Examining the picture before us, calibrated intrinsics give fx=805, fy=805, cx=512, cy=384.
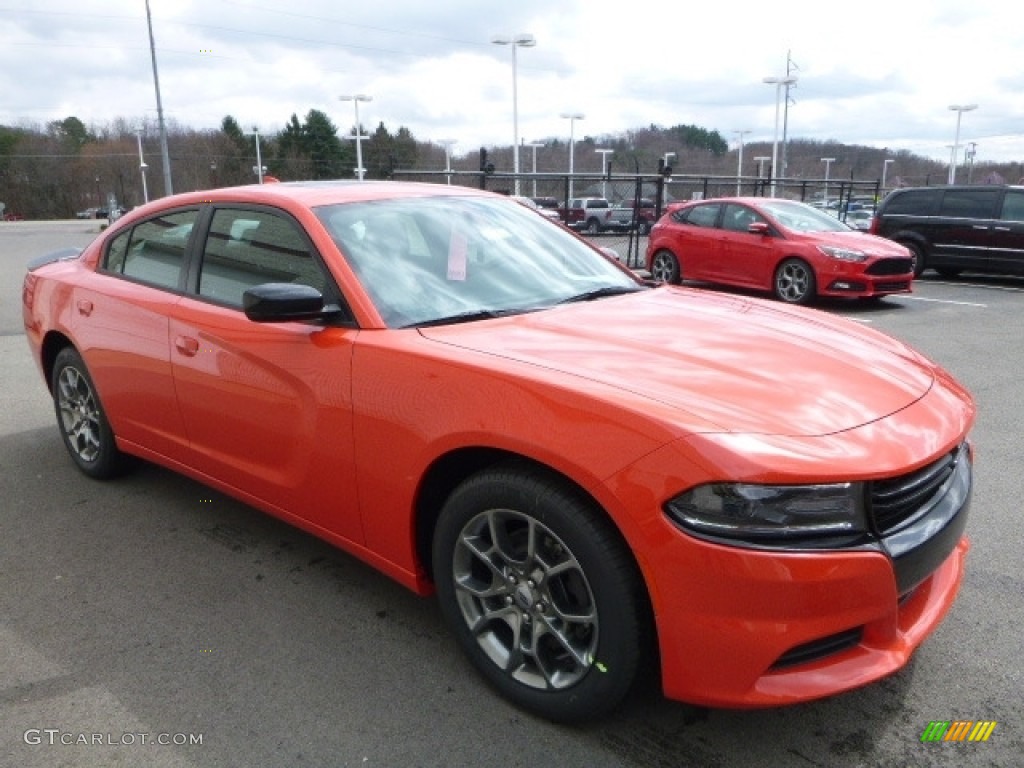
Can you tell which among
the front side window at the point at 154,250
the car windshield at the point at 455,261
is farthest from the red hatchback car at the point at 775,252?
the front side window at the point at 154,250

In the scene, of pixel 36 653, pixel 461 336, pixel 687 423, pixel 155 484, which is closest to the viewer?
pixel 687 423

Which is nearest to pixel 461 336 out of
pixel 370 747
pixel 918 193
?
pixel 370 747

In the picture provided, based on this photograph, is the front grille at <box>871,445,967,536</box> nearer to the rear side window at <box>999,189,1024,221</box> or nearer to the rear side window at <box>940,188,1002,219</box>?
the rear side window at <box>999,189,1024,221</box>

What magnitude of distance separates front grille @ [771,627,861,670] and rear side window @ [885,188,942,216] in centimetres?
1411

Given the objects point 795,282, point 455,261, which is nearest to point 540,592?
point 455,261

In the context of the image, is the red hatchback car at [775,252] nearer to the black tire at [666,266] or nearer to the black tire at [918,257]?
the black tire at [666,266]

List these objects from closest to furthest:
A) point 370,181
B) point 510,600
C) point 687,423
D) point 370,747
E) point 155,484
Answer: point 687,423 < point 370,747 < point 510,600 < point 370,181 < point 155,484

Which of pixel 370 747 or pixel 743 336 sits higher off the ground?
pixel 743 336

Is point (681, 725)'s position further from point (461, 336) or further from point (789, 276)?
point (789, 276)

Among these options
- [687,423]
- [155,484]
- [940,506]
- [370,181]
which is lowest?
[155,484]

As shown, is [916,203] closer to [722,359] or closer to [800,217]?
[800,217]

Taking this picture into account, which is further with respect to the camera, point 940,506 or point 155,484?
point 155,484

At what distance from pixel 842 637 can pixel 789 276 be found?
10073mm

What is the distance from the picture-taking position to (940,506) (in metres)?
2.25
